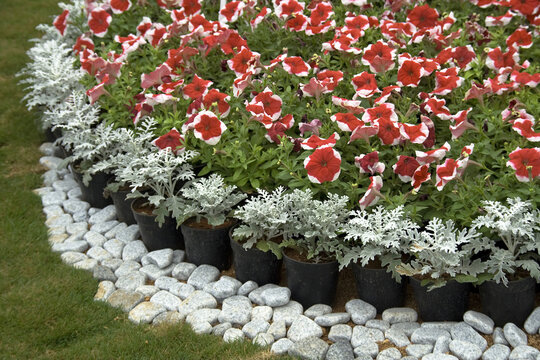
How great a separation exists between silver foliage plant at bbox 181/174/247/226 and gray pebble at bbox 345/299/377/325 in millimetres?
851

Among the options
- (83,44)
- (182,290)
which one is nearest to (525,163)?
(182,290)

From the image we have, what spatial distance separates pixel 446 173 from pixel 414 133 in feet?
1.31

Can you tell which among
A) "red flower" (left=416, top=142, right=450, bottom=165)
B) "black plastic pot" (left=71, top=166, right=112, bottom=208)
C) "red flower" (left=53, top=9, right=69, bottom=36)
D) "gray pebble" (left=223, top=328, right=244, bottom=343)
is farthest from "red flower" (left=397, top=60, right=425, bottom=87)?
"red flower" (left=53, top=9, right=69, bottom=36)

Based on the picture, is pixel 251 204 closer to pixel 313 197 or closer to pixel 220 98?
pixel 313 197

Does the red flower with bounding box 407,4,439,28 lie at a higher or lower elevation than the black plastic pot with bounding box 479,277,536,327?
higher

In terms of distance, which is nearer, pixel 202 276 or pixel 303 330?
pixel 303 330

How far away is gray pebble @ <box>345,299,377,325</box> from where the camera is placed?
131 inches

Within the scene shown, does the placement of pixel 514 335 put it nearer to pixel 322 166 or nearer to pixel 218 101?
pixel 322 166

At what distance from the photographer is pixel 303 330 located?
10.7 feet

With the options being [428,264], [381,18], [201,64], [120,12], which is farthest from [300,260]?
[120,12]

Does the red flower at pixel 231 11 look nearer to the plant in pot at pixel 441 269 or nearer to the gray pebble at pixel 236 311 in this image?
the gray pebble at pixel 236 311

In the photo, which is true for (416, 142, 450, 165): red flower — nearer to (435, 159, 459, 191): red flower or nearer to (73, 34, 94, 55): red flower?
(435, 159, 459, 191): red flower

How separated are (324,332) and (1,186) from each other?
9.41ft

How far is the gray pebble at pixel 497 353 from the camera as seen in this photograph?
9.70 feet
